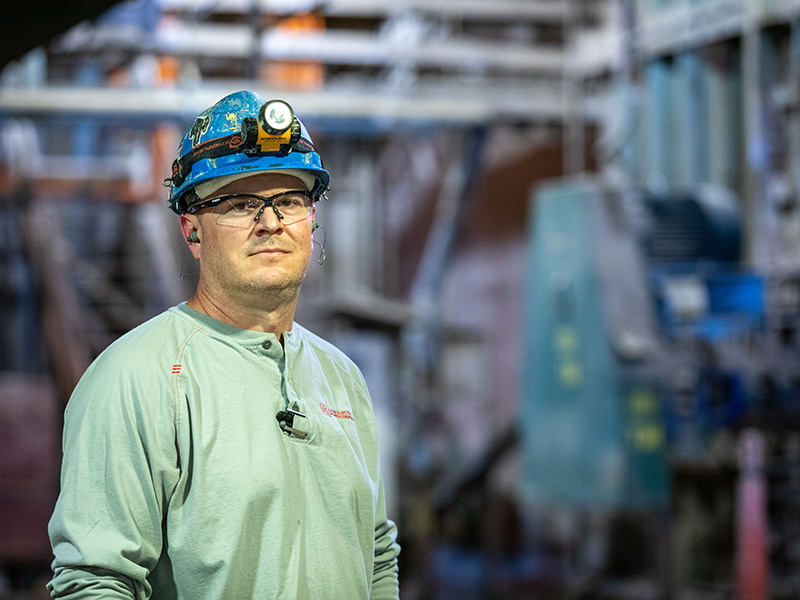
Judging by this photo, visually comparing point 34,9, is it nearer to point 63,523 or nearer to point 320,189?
point 320,189

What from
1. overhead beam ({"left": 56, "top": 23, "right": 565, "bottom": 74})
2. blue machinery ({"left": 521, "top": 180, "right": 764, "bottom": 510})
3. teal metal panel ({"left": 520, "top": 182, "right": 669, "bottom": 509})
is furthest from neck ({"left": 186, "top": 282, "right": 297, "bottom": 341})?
overhead beam ({"left": 56, "top": 23, "right": 565, "bottom": 74})

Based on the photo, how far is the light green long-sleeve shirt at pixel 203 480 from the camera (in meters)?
1.40

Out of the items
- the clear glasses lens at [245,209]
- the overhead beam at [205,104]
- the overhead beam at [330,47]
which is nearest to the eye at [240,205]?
the clear glasses lens at [245,209]

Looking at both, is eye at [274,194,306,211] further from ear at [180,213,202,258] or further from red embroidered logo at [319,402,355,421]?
red embroidered logo at [319,402,355,421]

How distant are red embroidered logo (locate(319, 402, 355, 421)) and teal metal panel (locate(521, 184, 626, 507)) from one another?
4965mm

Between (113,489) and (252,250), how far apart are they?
1.32 ft

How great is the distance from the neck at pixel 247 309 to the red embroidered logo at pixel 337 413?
145mm

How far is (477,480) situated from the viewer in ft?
35.7

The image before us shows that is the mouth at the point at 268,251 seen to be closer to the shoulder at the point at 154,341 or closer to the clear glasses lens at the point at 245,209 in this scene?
the clear glasses lens at the point at 245,209

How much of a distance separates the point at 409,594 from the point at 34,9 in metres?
6.04

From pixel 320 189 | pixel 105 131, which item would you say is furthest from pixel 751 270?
pixel 105 131

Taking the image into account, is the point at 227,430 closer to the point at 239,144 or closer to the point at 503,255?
the point at 239,144

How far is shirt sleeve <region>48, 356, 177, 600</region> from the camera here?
1368mm

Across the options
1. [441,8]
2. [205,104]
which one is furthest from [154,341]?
[441,8]
